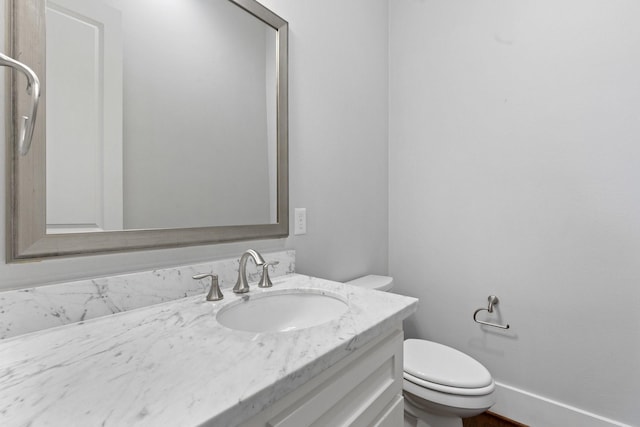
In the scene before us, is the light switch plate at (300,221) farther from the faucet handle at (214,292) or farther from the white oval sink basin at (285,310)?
the faucet handle at (214,292)

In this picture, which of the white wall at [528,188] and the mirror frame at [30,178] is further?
the white wall at [528,188]

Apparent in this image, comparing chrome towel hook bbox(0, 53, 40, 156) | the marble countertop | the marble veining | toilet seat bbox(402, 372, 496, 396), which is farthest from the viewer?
toilet seat bbox(402, 372, 496, 396)

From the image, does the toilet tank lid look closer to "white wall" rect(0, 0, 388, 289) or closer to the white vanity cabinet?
"white wall" rect(0, 0, 388, 289)

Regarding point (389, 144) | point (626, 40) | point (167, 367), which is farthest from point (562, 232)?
point (167, 367)

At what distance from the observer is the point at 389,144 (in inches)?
73.4

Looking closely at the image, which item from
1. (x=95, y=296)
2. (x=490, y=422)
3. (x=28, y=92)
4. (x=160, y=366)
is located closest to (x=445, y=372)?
(x=490, y=422)

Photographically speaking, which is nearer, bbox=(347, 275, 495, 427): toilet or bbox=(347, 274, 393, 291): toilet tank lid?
bbox=(347, 275, 495, 427): toilet

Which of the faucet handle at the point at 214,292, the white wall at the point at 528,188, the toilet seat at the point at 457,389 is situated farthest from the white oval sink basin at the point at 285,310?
the white wall at the point at 528,188

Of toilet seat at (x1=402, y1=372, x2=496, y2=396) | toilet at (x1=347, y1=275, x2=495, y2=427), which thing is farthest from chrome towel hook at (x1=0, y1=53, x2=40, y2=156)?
toilet at (x1=347, y1=275, x2=495, y2=427)

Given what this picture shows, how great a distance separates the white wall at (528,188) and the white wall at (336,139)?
6.8 inches

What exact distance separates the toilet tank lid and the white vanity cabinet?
657 mm

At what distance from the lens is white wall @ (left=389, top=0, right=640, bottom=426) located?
3.96 ft

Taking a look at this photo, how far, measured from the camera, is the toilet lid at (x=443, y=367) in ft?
3.59

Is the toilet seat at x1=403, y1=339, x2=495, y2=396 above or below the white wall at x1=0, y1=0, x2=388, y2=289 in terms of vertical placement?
below
